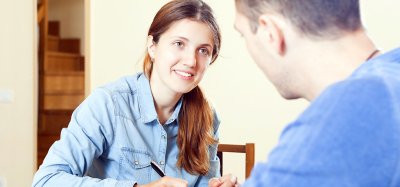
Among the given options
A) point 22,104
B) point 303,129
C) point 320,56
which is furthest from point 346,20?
point 22,104

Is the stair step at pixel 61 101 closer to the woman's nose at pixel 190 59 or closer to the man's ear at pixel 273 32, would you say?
the woman's nose at pixel 190 59

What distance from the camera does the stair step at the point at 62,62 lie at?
220 inches

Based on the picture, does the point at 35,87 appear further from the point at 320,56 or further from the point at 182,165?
the point at 320,56

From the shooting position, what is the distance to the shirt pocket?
138 centimetres

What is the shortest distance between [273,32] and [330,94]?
15cm

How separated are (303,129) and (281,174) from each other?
6 cm

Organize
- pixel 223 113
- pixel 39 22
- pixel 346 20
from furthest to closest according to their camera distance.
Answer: pixel 39 22, pixel 223 113, pixel 346 20

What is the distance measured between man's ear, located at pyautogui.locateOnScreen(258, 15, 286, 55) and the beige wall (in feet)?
9.45

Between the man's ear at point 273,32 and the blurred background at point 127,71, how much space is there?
198cm

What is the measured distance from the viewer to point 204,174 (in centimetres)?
151

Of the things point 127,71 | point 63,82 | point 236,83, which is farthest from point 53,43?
point 236,83

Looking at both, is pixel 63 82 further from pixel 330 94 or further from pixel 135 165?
pixel 330 94

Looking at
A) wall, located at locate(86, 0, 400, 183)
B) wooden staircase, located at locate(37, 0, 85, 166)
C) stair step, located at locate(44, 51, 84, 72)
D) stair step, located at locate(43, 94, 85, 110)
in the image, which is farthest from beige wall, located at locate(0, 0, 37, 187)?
stair step, located at locate(44, 51, 84, 72)

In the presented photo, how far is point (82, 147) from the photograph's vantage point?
1.27 m
